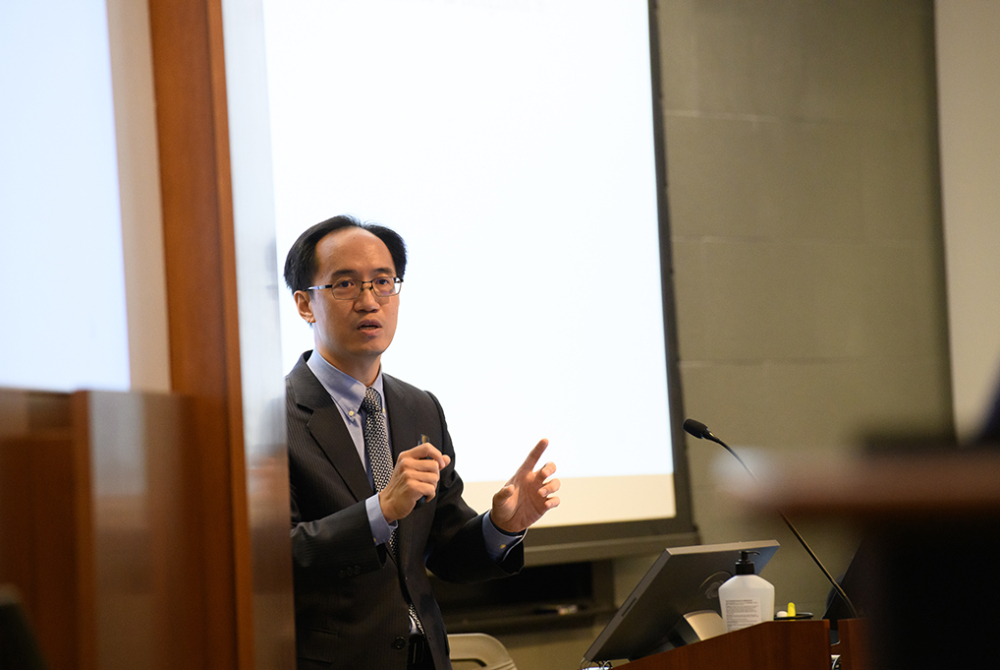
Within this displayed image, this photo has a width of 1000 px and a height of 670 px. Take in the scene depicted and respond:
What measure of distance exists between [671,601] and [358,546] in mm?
718

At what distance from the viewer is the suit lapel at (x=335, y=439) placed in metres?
2.01

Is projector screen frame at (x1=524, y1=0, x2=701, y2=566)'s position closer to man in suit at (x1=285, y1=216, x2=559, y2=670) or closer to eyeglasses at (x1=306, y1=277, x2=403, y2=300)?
man in suit at (x1=285, y1=216, x2=559, y2=670)

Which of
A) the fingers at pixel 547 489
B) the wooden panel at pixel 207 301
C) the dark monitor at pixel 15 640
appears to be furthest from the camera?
the fingers at pixel 547 489

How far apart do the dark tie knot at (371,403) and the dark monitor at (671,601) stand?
703 millimetres

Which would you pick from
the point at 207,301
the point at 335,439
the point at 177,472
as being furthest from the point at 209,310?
the point at 335,439

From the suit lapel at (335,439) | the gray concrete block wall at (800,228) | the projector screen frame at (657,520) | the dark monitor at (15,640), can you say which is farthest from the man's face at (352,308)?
the gray concrete block wall at (800,228)

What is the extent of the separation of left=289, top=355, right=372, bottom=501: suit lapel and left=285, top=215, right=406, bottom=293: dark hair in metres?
0.32

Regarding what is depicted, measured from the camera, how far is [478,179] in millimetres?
3537

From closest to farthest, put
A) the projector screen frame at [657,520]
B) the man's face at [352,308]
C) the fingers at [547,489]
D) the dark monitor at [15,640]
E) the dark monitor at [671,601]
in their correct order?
the dark monitor at [15,640]
the dark monitor at [671,601]
the fingers at [547,489]
the man's face at [352,308]
the projector screen frame at [657,520]

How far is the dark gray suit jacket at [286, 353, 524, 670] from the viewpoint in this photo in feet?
6.02

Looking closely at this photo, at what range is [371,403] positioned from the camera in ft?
7.11

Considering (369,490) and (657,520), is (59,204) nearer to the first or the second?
(369,490)

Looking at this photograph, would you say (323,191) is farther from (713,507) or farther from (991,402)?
(991,402)

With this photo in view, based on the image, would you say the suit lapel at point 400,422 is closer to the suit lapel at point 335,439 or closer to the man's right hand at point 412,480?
the suit lapel at point 335,439
